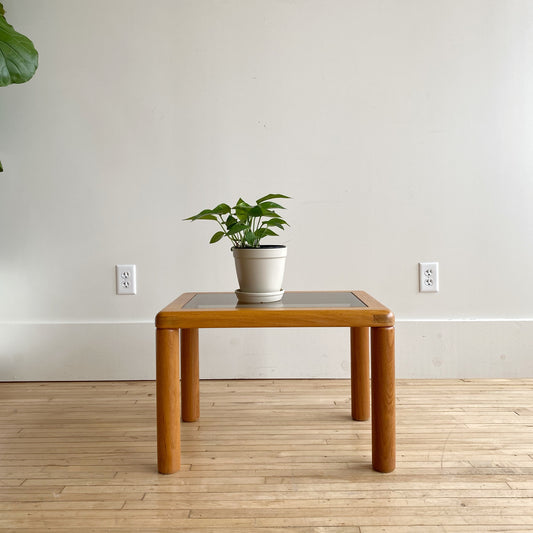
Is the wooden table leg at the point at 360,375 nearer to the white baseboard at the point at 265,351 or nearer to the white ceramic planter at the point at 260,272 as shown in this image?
the white ceramic planter at the point at 260,272

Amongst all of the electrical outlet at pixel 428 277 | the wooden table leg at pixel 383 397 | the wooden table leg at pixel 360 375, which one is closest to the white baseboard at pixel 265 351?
the electrical outlet at pixel 428 277

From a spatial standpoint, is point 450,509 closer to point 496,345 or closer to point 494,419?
point 494,419

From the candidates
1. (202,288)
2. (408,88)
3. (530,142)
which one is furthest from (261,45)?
(530,142)

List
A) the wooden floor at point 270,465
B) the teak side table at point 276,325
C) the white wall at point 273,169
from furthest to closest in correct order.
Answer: the white wall at point 273,169 → the teak side table at point 276,325 → the wooden floor at point 270,465

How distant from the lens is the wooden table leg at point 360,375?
5.26 feet

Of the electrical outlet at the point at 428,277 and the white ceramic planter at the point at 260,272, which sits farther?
the electrical outlet at the point at 428,277

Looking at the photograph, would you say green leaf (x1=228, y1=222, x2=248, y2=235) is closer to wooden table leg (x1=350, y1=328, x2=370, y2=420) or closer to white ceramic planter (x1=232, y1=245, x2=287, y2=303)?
white ceramic planter (x1=232, y1=245, x2=287, y2=303)

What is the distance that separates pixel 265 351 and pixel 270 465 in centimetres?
79

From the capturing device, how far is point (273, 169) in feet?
6.79

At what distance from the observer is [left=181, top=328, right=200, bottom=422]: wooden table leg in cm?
161

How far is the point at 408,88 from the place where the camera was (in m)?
2.05

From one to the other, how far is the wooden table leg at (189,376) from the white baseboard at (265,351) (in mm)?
468

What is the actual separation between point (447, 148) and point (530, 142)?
30cm

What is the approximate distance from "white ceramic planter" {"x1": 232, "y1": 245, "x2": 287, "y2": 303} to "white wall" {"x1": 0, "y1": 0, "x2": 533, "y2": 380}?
0.69 meters
